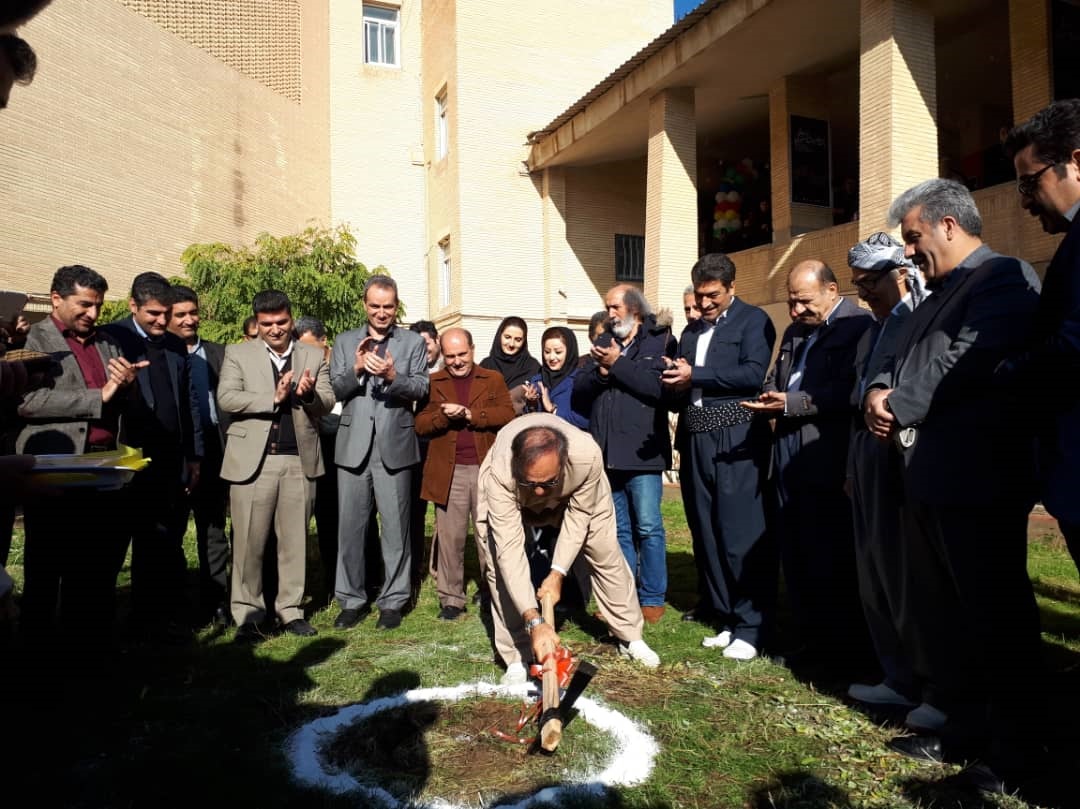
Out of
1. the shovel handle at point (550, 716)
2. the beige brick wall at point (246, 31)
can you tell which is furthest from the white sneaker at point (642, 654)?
the beige brick wall at point (246, 31)

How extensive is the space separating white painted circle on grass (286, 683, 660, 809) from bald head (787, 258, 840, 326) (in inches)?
91.7

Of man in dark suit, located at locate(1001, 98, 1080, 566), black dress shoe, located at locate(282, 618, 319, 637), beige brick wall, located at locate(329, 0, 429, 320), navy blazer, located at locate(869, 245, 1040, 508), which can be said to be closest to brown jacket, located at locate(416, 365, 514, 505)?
black dress shoe, located at locate(282, 618, 319, 637)

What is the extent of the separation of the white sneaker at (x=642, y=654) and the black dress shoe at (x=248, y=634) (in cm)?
228

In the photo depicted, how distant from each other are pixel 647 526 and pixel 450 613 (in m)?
1.48

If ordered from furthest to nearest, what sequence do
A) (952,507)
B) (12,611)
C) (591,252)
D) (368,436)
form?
(591,252) → (368,436) → (952,507) → (12,611)

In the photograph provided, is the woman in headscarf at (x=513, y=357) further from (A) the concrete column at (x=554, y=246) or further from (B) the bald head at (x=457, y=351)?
(A) the concrete column at (x=554, y=246)

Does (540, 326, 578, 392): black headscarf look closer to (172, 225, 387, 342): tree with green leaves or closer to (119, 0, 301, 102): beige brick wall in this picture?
(172, 225, 387, 342): tree with green leaves

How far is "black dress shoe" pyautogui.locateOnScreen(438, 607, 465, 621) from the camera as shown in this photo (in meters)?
5.60

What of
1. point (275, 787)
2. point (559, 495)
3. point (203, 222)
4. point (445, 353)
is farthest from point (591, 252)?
point (275, 787)

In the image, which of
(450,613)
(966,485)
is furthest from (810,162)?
(966,485)

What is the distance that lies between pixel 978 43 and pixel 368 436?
12622mm

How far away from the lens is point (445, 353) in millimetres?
5730

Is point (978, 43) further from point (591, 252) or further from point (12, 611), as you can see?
point (12, 611)

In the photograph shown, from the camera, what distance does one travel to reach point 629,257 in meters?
20.1
